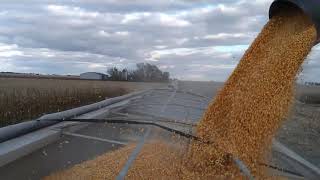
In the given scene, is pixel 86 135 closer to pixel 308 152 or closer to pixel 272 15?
pixel 272 15

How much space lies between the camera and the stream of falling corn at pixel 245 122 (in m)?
4.76

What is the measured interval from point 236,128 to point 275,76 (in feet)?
2.18

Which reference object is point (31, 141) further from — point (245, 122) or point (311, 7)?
point (311, 7)

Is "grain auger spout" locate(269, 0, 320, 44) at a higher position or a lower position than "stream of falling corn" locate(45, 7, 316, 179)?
higher

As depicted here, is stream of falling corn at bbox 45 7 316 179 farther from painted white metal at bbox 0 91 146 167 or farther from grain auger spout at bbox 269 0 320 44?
painted white metal at bbox 0 91 146 167

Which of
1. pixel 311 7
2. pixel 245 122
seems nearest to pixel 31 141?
pixel 245 122

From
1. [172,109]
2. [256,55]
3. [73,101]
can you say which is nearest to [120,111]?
[172,109]

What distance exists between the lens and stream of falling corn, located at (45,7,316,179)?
476 centimetres

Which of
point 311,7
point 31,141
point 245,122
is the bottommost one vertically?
point 31,141

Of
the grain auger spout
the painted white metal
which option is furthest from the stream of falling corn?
the painted white metal

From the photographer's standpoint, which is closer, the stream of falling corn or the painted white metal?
the stream of falling corn

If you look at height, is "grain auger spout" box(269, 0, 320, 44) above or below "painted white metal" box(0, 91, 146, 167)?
above

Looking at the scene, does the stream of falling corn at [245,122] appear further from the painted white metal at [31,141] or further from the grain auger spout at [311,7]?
the painted white metal at [31,141]

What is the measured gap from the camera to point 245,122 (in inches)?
192
